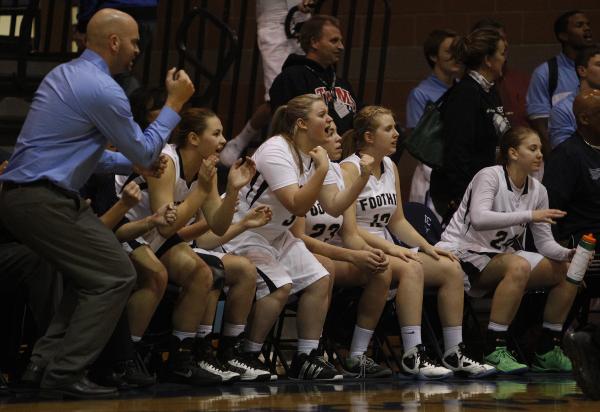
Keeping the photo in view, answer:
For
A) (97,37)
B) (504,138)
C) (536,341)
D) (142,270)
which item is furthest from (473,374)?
(97,37)

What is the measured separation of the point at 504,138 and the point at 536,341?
43.0 inches

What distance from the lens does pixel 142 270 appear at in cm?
579

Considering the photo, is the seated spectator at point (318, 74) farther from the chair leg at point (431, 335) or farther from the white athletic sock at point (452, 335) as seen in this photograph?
the white athletic sock at point (452, 335)

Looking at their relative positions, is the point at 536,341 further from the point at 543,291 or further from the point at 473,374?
the point at 473,374

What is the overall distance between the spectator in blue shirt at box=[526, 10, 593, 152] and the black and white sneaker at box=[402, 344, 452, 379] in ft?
8.13

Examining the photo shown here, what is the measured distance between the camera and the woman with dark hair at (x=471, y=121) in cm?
746

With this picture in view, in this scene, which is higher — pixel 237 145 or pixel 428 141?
pixel 428 141

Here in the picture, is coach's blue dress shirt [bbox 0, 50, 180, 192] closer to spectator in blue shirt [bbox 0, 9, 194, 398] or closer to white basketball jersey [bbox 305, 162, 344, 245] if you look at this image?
spectator in blue shirt [bbox 0, 9, 194, 398]

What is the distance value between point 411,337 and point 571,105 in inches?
90.6

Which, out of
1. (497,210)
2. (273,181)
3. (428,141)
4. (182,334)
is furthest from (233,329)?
(428,141)

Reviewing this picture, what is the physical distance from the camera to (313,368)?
633 centimetres

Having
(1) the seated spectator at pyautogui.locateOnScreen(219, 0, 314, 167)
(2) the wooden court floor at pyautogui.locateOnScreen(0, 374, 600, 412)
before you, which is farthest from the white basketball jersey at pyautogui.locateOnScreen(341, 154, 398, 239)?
(1) the seated spectator at pyautogui.locateOnScreen(219, 0, 314, 167)

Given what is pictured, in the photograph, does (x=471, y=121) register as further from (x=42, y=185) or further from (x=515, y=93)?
(x=42, y=185)

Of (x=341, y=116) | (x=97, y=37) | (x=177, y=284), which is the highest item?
(x=97, y=37)
